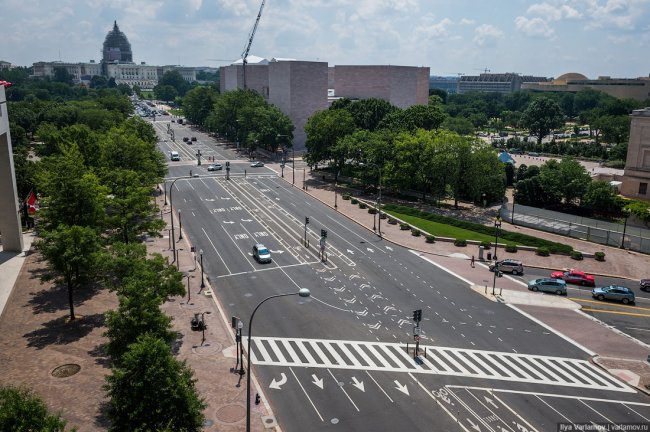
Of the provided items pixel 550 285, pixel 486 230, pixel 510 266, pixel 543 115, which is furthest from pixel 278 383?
pixel 543 115

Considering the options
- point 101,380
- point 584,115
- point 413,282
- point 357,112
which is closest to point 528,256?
point 413,282

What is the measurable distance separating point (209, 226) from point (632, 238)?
170 feet

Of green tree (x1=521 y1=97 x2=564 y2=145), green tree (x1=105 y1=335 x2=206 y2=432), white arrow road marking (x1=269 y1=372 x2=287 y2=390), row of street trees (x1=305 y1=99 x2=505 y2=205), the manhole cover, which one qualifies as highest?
green tree (x1=521 y1=97 x2=564 y2=145)

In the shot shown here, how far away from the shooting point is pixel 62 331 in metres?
38.5

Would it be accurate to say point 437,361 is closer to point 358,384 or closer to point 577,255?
point 358,384

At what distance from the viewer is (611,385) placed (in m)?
34.0

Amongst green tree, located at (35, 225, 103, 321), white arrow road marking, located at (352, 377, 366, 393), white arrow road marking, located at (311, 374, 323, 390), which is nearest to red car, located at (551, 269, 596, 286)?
white arrow road marking, located at (352, 377, 366, 393)

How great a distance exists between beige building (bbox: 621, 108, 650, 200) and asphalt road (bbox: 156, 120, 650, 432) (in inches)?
→ 1823

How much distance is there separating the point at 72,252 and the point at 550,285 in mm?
41177

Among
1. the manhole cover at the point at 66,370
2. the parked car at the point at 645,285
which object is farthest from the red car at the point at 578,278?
the manhole cover at the point at 66,370

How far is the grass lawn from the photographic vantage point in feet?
214

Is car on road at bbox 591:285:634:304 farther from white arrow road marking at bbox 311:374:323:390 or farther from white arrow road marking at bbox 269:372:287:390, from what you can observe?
white arrow road marking at bbox 269:372:287:390

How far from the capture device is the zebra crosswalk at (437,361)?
34469mm

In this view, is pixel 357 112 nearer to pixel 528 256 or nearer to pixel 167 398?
pixel 528 256
